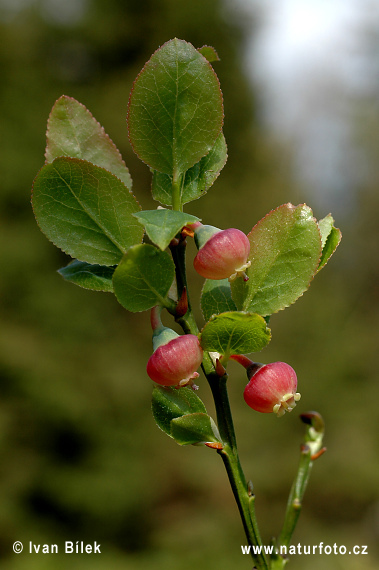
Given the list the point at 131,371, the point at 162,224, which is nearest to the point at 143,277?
the point at 162,224

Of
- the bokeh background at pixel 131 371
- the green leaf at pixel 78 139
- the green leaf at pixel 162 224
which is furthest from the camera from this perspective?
the bokeh background at pixel 131 371

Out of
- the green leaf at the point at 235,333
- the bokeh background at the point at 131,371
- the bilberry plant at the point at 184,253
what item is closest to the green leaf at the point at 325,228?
the bilberry plant at the point at 184,253

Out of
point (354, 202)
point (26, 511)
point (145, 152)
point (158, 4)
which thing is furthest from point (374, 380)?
point (145, 152)

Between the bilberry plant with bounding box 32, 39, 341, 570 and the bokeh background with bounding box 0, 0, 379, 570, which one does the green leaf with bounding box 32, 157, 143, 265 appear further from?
the bokeh background with bounding box 0, 0, 379, 570

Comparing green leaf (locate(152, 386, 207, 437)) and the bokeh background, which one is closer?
green leaf (locate(152, 386, 207, 437))

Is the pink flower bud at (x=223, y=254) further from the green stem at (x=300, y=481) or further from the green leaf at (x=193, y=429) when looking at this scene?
the green stem at (x=300, y=481)

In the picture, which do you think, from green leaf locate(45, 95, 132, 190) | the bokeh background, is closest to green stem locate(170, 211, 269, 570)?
green leaf locate(45, 95, 132, 190)

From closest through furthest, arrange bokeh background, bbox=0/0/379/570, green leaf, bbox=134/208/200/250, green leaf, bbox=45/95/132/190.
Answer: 1. green leaf, bbox=134/208/200/250
2. green leaf, bbox=45/95/132/190
3. bokeh background, bbox=0/0/379/570
